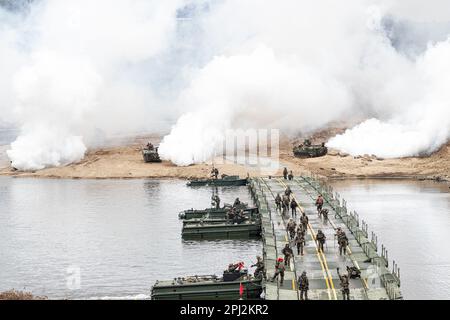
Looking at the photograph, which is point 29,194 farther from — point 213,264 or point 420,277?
point 420,277

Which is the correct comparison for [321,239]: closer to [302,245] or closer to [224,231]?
[302,245]

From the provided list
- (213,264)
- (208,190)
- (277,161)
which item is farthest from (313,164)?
(213,264)

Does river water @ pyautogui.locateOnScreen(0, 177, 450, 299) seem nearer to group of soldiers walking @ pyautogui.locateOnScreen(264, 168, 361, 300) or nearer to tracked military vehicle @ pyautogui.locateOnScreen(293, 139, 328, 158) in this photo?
group of soldiers walking @ pyautogui.locateOnScreen(264, 168, 361, 300)

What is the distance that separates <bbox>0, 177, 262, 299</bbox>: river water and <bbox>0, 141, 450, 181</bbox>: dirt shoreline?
10191mm

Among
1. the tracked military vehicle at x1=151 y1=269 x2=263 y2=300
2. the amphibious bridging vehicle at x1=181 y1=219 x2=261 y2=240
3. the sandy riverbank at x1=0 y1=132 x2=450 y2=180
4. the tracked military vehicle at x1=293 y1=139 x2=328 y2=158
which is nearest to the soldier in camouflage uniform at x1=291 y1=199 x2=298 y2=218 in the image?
the amphibious bridging vehicle at x1=181 y1=219 x2=261 y2=240

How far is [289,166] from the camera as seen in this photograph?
115m

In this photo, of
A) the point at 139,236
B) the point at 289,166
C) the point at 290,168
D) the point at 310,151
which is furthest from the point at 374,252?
the point at 310,151

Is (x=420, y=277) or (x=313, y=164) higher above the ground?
(x=313, y=164)

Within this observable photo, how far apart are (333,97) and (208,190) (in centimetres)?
4645

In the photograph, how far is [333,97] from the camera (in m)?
141

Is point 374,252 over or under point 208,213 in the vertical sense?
under

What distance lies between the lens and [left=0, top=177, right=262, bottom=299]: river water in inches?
2267

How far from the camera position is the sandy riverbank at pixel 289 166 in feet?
365

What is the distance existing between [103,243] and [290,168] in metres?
47.6
